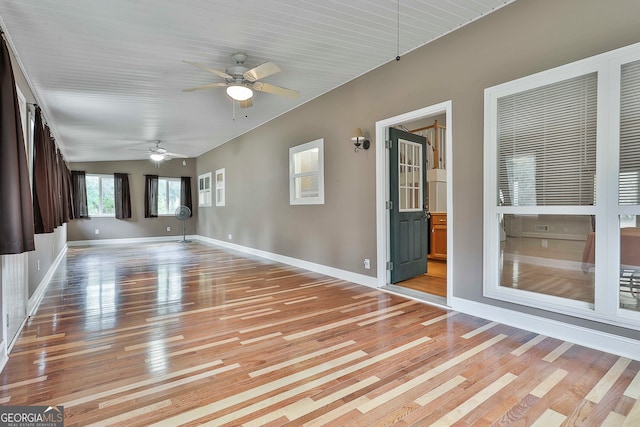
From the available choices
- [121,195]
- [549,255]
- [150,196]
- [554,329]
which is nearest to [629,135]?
[549,255]

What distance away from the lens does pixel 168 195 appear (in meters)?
10.7

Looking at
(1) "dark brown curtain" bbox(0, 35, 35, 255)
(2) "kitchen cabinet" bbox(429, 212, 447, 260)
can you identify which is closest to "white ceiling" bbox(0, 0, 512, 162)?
(1) "dark brown curtain" bbox(0, 35, 35, 255)

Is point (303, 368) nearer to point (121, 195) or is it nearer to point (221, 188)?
point (221, 188)

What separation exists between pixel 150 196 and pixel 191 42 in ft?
27.3

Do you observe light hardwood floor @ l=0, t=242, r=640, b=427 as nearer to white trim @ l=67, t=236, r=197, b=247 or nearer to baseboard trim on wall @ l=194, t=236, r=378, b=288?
baseboard trim on wall @ l=194, t=236, r=378, b=288

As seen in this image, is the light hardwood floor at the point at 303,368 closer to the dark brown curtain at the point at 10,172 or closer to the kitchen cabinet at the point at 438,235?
the dark brown curtain at the point at 10,172

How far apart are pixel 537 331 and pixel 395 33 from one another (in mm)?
2977

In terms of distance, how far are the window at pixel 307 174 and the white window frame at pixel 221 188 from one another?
3616mm

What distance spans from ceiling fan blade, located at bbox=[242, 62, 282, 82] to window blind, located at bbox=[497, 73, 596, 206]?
82.0 inches

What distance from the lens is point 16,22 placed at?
273 centimetres

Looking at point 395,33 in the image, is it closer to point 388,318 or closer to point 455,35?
point 455,35

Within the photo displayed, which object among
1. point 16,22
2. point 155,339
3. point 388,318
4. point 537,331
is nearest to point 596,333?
point 537,331

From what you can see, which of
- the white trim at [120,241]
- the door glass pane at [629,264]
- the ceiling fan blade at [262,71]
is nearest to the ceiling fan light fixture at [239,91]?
the ceiling fan blade at [262,71]

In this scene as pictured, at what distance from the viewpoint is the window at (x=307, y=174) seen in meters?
5.03
